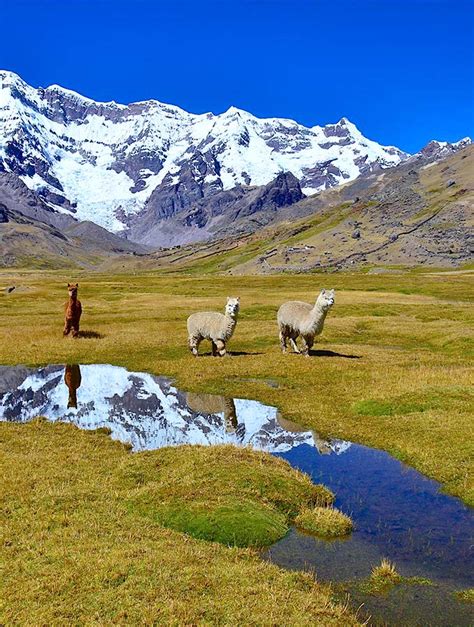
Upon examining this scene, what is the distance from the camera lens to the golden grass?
10789 millimetres

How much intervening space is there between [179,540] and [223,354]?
974 inches

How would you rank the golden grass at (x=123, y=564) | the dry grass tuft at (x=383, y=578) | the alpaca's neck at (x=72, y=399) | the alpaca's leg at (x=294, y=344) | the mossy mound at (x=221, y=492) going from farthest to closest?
the alpaca's leg at (x=294, y=344) → the alpaca's neck at (x=72, y=399) → the mossy mound at (x=221, y=492) → the dry grass tuft at (x=383, y=578) → the golden grass at (x=123, y=564)

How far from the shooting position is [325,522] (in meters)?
Result: 15.1

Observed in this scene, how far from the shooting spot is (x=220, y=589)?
1151 cm

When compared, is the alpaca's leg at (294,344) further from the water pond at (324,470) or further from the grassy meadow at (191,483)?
the water pond at (324,470)

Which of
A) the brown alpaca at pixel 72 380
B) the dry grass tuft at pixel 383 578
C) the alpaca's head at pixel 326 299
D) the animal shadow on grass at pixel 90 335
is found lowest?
the brown alpaca at pixel 72 380

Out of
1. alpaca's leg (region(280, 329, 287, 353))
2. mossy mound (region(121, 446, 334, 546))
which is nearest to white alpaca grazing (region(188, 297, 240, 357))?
alpaca's leg (region(280, 329, 287, 353))

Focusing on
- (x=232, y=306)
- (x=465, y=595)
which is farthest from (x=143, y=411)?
(x=465, y=595)

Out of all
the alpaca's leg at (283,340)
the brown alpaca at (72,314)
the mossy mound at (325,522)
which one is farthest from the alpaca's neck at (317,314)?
the mossy mound at (325,522)

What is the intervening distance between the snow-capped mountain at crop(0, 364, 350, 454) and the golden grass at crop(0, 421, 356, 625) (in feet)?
15.5

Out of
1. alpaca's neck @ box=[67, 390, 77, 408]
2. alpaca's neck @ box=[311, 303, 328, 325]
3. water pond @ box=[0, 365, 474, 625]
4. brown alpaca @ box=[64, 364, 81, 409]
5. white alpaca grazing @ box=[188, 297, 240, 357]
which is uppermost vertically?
alpaca's neck @ box=[311, 303, 328, 325]

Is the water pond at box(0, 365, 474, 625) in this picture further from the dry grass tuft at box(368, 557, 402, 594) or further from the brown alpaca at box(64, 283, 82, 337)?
the brown alpaca at box(64, 283, 82, 337)

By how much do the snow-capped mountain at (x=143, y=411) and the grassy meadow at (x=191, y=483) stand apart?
4.01ft

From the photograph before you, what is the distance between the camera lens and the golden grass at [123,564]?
1079 cm
